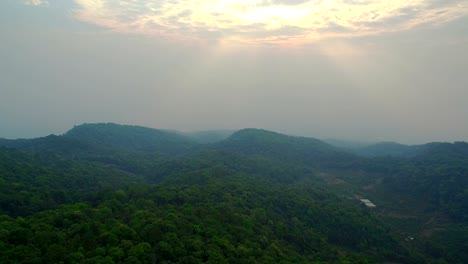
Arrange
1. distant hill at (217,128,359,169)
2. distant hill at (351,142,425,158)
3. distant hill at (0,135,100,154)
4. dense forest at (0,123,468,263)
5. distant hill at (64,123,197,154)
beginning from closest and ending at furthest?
dense forest at (0,123,468,263) < distant hill at (0,135,100,154) < distant hill at (217,128,359,169) < distant hill at (64,123,197,154) < distant hill at (351,142,425,158)

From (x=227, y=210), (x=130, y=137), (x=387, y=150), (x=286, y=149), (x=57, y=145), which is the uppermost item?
(x=130, y=137)

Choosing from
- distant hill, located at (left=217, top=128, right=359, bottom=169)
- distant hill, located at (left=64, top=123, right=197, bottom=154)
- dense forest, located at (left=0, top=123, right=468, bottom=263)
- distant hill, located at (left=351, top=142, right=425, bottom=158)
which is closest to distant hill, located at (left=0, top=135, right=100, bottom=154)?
dense forest, located at (left=0, top=123, right=468, bottom=263)

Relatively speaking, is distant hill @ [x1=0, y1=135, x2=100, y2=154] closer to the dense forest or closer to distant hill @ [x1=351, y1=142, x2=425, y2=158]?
the dense forest

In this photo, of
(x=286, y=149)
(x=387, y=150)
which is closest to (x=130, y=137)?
(x=286, y=149)

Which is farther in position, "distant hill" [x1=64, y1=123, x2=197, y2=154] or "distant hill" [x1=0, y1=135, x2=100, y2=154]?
"distant hill" [x1=64, y1=123, x2=197, y2=154]

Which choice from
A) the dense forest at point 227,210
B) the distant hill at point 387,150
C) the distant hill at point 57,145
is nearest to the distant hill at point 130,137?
the distant hill at point 57,145

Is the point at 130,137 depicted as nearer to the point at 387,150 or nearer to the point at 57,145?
the point at 57,145

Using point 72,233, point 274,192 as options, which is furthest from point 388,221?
point 72,233

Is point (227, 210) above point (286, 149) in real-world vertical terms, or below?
below

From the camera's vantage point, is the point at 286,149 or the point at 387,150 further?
the point at 387,150
